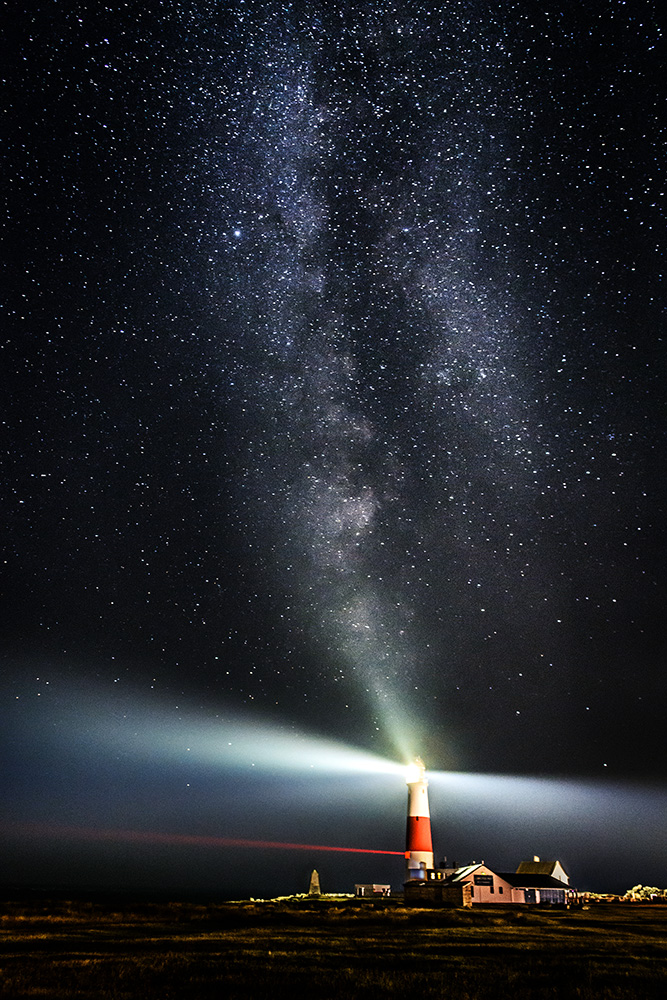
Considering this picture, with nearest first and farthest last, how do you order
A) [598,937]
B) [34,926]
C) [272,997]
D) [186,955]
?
[272,997]
[186,955]
[598,937]
[34,926]

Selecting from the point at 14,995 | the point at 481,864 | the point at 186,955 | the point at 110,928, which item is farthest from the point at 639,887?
the point at 14,995

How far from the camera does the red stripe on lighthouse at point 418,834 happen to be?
54.4m

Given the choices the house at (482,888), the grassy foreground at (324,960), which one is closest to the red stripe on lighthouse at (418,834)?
the house at (482,888)

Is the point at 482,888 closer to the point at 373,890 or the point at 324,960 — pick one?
the point at 373,890

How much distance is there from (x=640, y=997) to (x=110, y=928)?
18106 mm

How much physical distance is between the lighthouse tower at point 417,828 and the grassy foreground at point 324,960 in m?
29.6

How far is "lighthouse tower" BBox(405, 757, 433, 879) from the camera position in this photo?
53147mm

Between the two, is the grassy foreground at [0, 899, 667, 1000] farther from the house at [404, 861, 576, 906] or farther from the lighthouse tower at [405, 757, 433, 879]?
the lighthouse tower at [405, 757, 433, 879]

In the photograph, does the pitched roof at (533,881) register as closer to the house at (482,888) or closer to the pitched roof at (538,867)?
the house at (482,888)

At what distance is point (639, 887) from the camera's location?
82.1 metres

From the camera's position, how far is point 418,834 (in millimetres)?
54875

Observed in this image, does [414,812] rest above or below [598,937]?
above

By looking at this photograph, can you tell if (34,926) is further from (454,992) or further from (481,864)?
(481,864)

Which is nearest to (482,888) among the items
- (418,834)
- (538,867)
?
(418,834)
